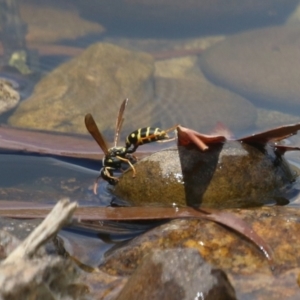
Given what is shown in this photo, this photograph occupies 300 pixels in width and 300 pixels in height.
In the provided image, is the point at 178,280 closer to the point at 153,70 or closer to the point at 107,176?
the point at 107,176

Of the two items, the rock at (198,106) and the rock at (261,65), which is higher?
the rock at (261,65)

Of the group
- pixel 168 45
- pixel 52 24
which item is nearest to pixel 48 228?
pixel 168 45

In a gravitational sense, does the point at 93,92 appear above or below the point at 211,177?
above

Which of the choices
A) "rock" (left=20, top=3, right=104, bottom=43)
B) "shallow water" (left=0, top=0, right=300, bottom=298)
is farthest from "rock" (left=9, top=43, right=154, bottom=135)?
"rock" (left=20, top=3, right=104, bottom=43)

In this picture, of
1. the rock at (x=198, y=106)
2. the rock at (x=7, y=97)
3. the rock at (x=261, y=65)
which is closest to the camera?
the rock at (x=7, y=97)

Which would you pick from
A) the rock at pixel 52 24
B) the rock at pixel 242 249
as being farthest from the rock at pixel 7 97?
the rock at pixel 242 249

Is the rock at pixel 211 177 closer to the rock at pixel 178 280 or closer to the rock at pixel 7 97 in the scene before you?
the rock at pixel 178 280
